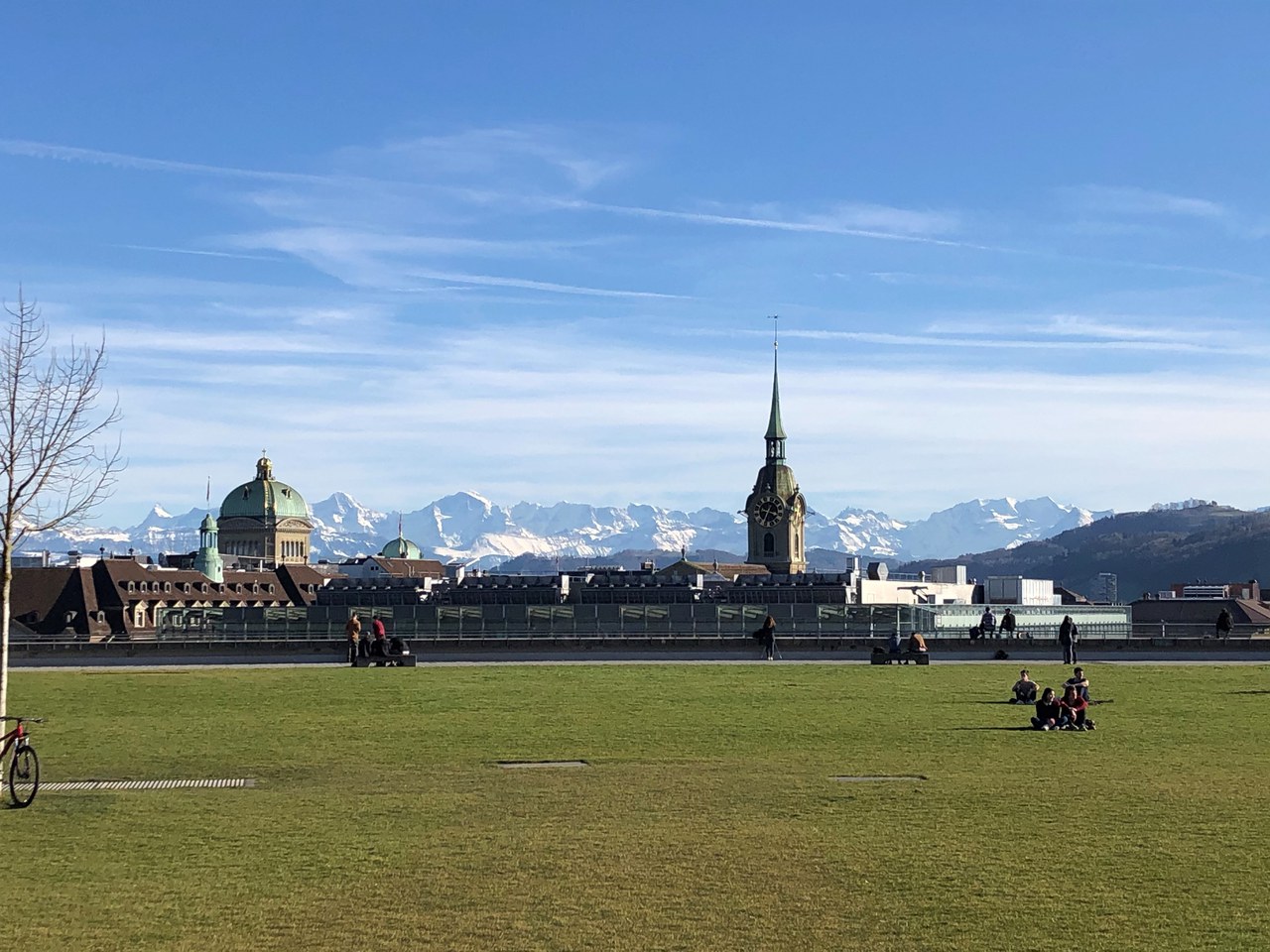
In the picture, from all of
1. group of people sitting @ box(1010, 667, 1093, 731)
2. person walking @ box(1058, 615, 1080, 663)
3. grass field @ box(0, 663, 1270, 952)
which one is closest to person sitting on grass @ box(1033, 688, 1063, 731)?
group of people sitting @ box(1010, 667, 1093, 731)

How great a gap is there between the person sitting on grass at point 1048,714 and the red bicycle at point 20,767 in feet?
58.8

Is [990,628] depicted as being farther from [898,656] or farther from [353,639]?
[353,639]

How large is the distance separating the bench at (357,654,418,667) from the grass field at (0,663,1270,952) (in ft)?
69.4

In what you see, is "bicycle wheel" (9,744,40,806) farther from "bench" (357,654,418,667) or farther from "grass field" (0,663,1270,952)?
"bench" (357,654,418,667)

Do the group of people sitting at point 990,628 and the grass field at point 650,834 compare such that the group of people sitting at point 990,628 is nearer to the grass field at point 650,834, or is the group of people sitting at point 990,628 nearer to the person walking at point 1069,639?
the person walking at point 1069,639

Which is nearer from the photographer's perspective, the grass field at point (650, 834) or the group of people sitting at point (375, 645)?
the grass field at point (650, 834)

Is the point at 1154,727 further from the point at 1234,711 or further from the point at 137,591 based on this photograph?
the point at 137,591

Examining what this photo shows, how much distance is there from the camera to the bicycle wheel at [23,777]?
20.3 metres

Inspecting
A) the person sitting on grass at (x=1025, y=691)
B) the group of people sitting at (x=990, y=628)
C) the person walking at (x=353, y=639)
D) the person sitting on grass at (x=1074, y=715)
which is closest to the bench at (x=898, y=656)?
the group of people sitting at (x=990, y=628)

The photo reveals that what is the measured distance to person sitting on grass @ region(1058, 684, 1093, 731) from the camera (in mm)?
30484

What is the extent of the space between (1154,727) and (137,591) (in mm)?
142802

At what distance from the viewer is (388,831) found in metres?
18.5

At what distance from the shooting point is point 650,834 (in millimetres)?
18125

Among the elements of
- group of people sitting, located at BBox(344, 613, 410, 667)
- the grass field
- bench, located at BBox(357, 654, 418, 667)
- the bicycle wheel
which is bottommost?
the grass field
